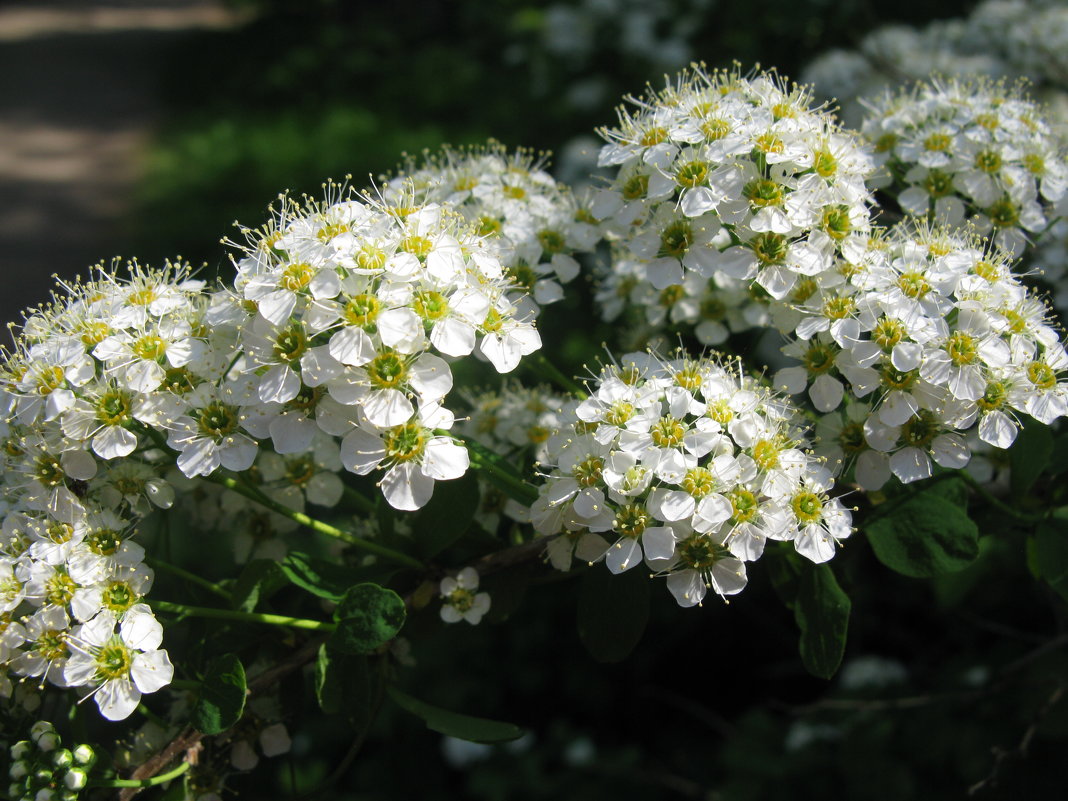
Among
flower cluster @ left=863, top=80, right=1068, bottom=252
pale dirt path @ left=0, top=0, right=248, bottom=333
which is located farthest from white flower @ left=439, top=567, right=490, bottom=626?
pale dirt path @ left=0, top=0, right=248, bottom=333

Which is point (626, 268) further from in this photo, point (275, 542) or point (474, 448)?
point (275, 542)

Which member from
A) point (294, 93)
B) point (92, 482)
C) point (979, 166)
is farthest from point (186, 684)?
point (294, 93)

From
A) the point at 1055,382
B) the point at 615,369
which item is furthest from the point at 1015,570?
the point at 615,369

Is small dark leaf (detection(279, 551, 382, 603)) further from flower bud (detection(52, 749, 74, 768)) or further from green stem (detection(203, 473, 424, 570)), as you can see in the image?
flower bud (detection(52, 749, 74, 768))

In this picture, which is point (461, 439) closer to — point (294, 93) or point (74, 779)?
point (74, 779)

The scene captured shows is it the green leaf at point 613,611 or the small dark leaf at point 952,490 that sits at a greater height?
the small dark leaf at point 952,490

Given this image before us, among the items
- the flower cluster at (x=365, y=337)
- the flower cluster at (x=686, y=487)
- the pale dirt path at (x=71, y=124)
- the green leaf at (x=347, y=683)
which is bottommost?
the pale dirt path at (x=71, y=124)

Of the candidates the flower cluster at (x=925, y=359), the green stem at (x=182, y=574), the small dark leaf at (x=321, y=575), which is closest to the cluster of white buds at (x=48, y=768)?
the green stem at (x=182, y=574)

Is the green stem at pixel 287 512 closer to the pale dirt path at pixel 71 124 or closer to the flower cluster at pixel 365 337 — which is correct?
the flower cluster at pixel 365 337
